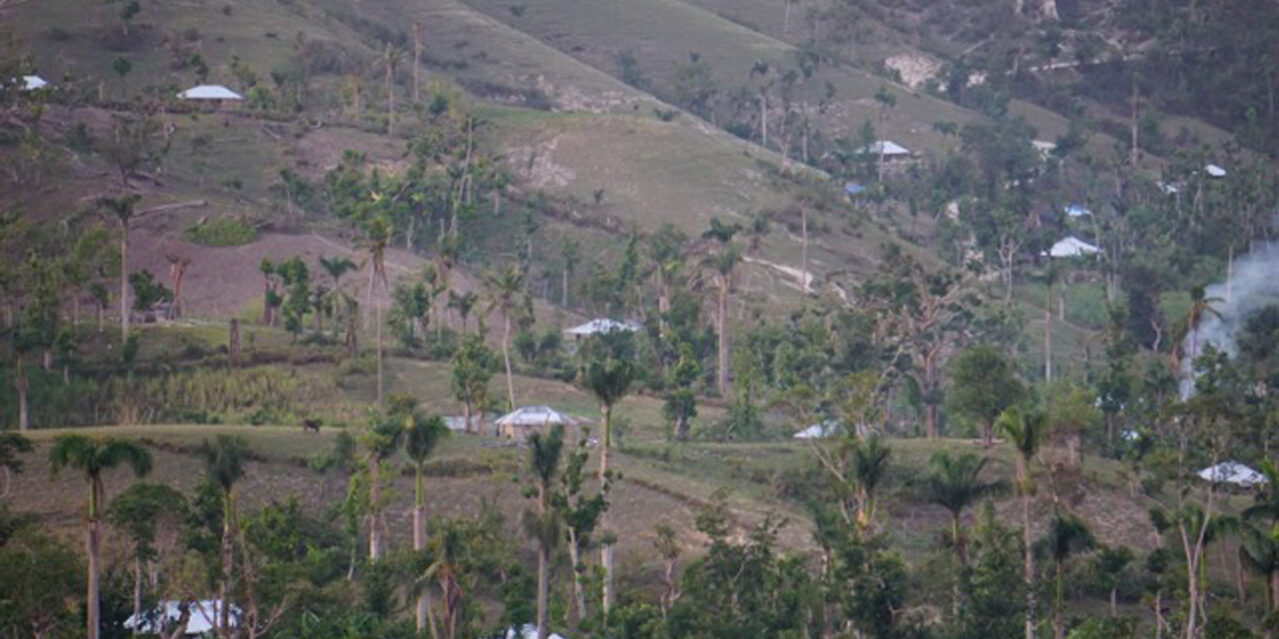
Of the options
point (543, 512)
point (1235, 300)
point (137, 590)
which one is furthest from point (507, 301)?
point (1235, 300)

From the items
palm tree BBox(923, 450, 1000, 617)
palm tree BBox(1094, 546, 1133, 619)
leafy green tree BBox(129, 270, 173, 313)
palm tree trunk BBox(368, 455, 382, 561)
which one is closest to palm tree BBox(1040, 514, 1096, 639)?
palm tree BBox(923, 450, 1000, 617)

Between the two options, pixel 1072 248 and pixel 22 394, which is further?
pixel 1072 248

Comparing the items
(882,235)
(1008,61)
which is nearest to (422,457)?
(882,235)

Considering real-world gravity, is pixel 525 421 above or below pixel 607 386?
below

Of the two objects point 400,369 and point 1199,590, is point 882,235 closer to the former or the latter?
point 400,369

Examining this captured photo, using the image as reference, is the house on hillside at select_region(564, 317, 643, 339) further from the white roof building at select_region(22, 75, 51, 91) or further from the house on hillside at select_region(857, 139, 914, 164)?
the house on hillside at select_region(857, 139, 914, 164)

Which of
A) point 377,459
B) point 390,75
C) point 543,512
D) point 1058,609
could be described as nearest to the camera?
point 543,512

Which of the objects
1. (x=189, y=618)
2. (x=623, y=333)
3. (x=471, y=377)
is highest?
(x=189, y=618)

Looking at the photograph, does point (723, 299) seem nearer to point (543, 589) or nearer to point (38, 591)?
point (543, 589)
